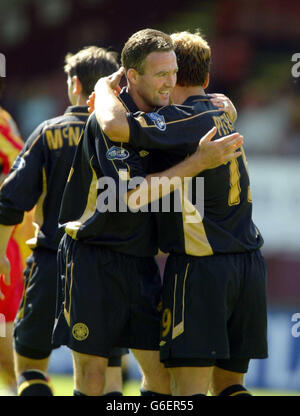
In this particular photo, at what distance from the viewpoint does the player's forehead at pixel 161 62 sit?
3725 mm

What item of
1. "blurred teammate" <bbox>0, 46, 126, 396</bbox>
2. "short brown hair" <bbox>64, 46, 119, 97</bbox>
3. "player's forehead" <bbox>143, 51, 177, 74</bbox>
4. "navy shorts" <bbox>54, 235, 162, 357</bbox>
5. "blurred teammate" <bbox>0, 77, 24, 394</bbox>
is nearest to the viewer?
"player's forehead" <bbox>143, 51, 177, 74</bbox>

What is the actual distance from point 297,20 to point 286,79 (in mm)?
1242

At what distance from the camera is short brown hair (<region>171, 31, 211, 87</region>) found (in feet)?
12.7

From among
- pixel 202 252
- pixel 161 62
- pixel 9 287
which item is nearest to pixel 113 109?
pixel 161 62

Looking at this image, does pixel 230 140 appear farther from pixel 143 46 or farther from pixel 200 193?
pixel 143 46

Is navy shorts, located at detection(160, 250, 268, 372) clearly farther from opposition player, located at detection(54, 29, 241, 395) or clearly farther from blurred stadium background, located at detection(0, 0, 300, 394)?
blurred stadium background, located at detection(0, 0, 300, 394)

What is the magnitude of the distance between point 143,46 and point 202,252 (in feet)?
3.19

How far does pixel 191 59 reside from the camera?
3.87 m

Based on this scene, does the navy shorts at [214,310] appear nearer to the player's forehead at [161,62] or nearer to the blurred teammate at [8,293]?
the player's forehead at [161,62]

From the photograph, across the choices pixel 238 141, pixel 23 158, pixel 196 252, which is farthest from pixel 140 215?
pixel 23 158

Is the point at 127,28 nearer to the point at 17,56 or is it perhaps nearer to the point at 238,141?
the point at 17,56

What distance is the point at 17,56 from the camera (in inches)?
640

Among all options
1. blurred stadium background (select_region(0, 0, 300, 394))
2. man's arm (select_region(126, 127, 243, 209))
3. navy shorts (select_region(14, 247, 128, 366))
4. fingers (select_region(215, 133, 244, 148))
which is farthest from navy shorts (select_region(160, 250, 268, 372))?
blurred stadium background (select_region(0, 0, 300, 394))

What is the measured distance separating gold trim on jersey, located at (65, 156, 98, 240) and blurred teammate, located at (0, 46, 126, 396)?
0.58 metres
